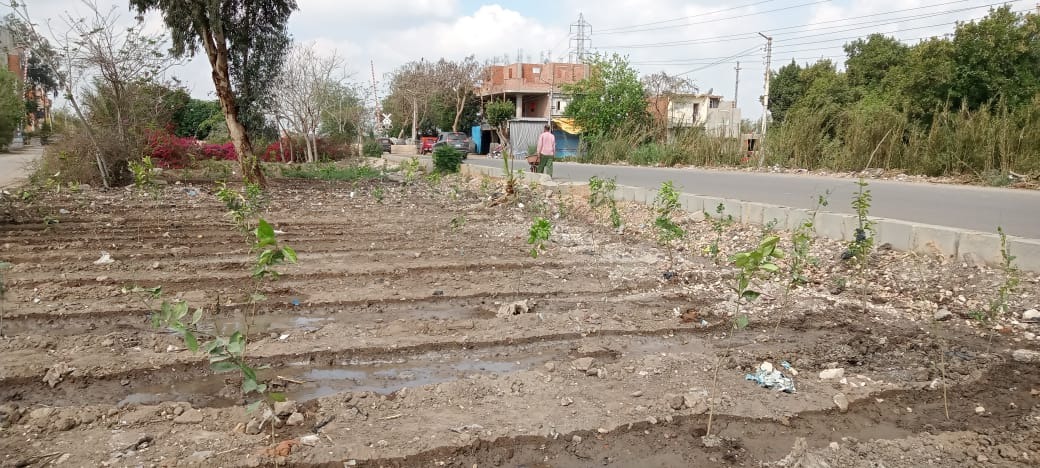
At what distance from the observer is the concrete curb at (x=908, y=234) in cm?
503

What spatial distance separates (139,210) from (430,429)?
8.75m

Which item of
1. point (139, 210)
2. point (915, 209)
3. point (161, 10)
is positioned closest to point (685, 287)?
point (915, 209)

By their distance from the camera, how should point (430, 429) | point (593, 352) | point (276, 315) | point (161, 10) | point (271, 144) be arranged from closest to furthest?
point (430, 429)
point (593, 352)
point (276, 315)
point (161, 10)
point (271, 144)

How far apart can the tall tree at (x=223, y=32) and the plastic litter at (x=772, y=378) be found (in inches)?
467

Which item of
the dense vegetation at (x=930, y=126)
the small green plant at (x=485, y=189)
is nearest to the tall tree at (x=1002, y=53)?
the dense vegetation at (x=930, y=126)

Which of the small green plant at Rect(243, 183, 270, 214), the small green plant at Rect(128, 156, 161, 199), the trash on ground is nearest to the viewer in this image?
the trash on ground

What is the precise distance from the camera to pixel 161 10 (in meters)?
13.8

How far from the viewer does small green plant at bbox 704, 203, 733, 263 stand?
261 inches

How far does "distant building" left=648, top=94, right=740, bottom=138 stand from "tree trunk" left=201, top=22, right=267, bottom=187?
13844 mm

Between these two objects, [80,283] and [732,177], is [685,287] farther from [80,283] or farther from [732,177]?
[732,177]

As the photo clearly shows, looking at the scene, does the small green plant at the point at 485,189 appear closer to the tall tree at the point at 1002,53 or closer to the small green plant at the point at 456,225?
the small green plant at the point at 456,225

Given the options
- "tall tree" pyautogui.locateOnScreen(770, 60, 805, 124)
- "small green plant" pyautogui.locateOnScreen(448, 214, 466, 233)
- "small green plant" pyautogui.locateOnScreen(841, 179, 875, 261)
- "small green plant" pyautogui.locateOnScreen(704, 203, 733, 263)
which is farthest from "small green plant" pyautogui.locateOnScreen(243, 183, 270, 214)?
"tall tree" pyautogui.locateOnScreen(770, 60, 805, 124)

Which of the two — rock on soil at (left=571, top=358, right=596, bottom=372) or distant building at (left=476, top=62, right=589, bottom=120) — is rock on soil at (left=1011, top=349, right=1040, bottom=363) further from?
distant building at (left=476, top=62, right=589, bottom=120)

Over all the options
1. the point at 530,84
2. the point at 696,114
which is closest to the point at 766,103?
the point at 696,114
